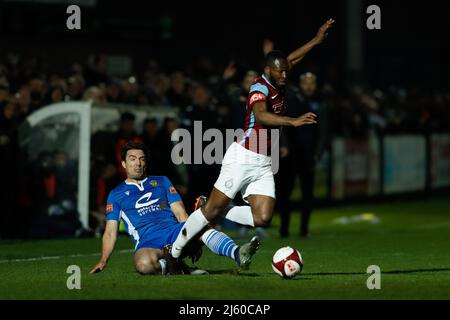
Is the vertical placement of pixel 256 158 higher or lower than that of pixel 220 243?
higher

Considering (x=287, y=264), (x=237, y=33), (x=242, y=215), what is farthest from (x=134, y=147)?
(x=237, y=33)

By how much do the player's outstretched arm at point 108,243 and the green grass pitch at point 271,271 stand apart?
0.48ft

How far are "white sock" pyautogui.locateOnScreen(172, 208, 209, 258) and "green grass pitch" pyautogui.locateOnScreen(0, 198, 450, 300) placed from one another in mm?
384

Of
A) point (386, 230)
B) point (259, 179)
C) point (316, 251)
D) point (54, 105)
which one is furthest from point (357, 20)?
point (259, 179)

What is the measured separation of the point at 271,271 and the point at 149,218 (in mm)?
1488

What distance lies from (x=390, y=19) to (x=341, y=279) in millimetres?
30982

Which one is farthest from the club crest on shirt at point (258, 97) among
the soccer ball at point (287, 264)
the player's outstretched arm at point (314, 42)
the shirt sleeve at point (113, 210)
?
the shirt sleeve at point (113, 210)

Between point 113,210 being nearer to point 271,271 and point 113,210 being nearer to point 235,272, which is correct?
point 235,272

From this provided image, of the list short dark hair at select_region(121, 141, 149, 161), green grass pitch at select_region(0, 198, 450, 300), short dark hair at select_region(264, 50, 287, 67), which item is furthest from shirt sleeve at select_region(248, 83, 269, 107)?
green grass pitch at select_region(0, 198, 450, 300)

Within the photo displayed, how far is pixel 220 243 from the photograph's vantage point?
11.1 m

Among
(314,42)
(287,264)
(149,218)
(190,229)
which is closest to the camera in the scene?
(287,264)

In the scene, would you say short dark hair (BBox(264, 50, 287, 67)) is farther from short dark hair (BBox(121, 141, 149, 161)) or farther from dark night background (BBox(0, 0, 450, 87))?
dark night background (BBox(0, 0, 450, 87))

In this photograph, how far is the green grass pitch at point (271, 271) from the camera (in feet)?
31.4
